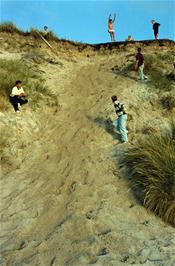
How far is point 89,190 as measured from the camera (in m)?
10.7

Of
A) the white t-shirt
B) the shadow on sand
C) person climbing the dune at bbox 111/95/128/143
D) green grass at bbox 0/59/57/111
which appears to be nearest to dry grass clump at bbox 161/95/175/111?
the shadow on sand

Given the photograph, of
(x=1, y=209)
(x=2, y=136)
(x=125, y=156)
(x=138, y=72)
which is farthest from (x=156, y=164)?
(x=138, y=72)

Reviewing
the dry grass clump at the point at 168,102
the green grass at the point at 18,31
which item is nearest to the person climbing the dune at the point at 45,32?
the green grass at the point at 18,31

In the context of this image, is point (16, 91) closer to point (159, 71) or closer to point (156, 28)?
point (159, 71)


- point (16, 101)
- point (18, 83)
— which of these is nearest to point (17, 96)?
point (16, 101)

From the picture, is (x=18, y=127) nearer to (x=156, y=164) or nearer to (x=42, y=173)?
(x=42, y=173)

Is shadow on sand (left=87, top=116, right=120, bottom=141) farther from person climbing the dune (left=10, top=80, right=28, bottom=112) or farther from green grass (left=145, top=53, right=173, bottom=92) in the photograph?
green grass (left=145, top=53, right=173, bottom=92)

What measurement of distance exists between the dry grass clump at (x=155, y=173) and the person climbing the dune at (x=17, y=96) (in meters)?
3.82

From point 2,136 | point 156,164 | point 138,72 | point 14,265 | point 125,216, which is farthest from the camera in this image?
point 138,72

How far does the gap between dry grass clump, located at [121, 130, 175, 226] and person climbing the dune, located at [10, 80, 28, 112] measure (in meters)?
3.82

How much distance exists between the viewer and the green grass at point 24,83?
47.4ft

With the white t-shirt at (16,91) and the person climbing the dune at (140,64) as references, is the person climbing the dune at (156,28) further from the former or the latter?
the white t-shirt at (16,91)

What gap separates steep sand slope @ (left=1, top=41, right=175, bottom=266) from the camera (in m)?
8.60

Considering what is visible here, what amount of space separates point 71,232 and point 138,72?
8.92 m
